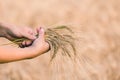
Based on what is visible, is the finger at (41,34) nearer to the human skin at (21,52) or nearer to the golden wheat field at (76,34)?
the human skin at (21,52)

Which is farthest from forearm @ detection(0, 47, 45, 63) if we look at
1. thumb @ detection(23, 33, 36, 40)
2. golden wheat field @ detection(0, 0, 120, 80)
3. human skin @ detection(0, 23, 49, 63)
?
golden wheat field @ detection(0, 0, 120, 80)

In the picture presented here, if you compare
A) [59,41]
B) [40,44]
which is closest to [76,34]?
[59,41]

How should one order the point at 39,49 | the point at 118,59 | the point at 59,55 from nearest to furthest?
1. the point at 39,49
2. the point at 59,55
3. the point at 118,59

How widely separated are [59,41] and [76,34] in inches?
15.5

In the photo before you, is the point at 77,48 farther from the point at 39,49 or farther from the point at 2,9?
the point at 2,9

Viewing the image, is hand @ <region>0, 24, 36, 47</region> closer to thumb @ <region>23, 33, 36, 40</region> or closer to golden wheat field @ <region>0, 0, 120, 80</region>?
thumb @ <region>23, 33, 36, 40</region>

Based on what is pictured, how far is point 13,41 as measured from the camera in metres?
2.21

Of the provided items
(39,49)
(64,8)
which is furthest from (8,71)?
(64,8)

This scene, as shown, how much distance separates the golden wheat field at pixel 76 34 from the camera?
2.71 m

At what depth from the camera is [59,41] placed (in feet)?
7.41

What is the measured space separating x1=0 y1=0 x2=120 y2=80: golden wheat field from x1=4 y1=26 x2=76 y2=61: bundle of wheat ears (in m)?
0.07

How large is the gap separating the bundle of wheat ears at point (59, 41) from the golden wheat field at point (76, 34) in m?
0.07

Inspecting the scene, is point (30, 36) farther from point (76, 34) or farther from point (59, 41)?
point (76, 34)

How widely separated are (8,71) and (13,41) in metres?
0.89
